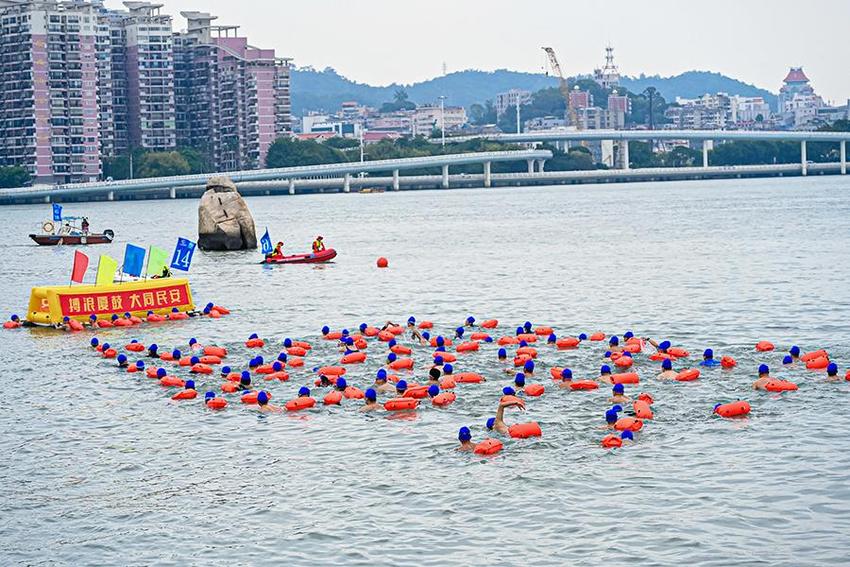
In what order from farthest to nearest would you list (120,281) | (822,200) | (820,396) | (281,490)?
(822,200) → (120,281) → (820,396) → (281,490)

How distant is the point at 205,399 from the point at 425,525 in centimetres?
1039

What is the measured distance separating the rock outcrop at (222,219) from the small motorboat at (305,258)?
30.0ft

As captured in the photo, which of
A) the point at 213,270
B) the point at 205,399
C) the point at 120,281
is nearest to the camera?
the point at 205,399

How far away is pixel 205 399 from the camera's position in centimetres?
3044

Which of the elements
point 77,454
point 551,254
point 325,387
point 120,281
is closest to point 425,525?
point 77,454

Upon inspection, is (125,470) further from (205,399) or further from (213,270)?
(213,270)

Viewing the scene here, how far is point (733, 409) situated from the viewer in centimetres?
2708

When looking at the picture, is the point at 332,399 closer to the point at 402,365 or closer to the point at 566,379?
the point at 402,365

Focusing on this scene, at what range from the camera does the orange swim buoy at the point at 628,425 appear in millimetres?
25900

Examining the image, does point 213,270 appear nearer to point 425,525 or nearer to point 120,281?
point 120,281

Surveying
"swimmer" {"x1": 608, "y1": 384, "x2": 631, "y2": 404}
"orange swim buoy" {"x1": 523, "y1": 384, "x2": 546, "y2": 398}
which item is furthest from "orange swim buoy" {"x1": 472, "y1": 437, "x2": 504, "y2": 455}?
"orange swim buoy" {"x1": 523, "y1": 384, "x2": 546, "y2": 398}

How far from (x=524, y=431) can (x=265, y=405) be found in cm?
605

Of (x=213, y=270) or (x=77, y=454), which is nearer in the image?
(x=77, y=454)

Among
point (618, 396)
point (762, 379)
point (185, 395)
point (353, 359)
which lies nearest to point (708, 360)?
point (762, 379)
